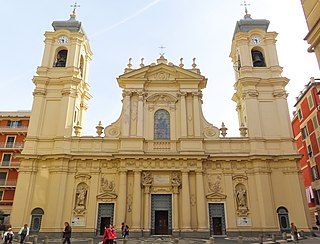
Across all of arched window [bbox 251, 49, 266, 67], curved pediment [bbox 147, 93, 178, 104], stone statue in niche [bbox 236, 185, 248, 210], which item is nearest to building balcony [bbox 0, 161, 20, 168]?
curved pediment [bbox 147, 93, 178, 104]

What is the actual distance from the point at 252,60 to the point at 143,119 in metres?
11.7

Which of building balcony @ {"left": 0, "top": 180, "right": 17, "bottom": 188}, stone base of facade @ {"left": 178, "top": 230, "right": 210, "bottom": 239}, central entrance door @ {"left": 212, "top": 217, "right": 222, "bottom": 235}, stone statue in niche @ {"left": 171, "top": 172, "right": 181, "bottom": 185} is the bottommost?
stone base of facade @ {"left": 178, "top": 230, "right": 210, "bottom": 239}

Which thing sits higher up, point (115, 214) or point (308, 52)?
point (308, 52)

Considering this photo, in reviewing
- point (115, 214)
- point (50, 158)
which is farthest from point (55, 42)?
point (115, 214)

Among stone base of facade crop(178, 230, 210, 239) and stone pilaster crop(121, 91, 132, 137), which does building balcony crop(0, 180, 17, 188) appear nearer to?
stone pilaster crop(121, 91, 132, 137)

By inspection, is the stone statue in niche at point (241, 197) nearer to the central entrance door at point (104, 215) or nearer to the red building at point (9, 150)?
the central entrance door at point (104, 215)

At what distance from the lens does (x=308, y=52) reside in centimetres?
894

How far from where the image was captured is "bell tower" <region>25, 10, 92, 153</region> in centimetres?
2405

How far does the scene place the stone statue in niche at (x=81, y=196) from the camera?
21.7 metres

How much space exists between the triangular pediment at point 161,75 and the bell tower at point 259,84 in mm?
4178

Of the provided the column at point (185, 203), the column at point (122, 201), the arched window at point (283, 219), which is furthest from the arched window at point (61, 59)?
the arched window at point (283, 219)

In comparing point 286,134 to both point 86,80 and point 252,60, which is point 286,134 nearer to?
point 252,60

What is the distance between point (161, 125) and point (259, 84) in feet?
30.6

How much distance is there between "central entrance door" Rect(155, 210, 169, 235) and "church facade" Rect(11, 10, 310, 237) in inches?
2.9
